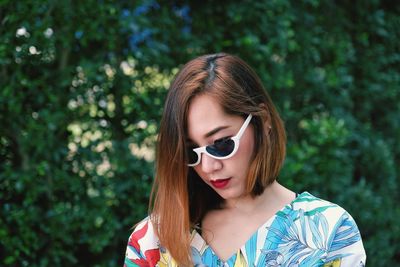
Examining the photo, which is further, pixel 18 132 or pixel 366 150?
pixel 366 150

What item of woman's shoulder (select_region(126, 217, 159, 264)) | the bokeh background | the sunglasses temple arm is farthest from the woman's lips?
the bokeh background

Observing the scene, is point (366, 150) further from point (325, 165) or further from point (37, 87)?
point (37, 87)

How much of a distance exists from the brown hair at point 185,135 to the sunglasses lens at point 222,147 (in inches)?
3.4

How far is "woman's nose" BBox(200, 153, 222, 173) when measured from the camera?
2203mm

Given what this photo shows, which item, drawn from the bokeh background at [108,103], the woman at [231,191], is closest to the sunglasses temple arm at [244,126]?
the woman at [231,191]

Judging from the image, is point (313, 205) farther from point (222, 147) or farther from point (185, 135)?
point (185, 135)

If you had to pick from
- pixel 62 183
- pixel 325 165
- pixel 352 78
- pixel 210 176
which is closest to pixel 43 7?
pixel 62 183

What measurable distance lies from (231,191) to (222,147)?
0.51ft

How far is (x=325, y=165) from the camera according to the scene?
419cm

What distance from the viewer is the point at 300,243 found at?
2.25 metres

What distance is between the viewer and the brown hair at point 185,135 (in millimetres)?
2213

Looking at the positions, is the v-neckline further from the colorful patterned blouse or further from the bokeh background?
the bokeh background

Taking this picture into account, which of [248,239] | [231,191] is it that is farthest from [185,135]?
[248,239]

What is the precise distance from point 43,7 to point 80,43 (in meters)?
0.24
